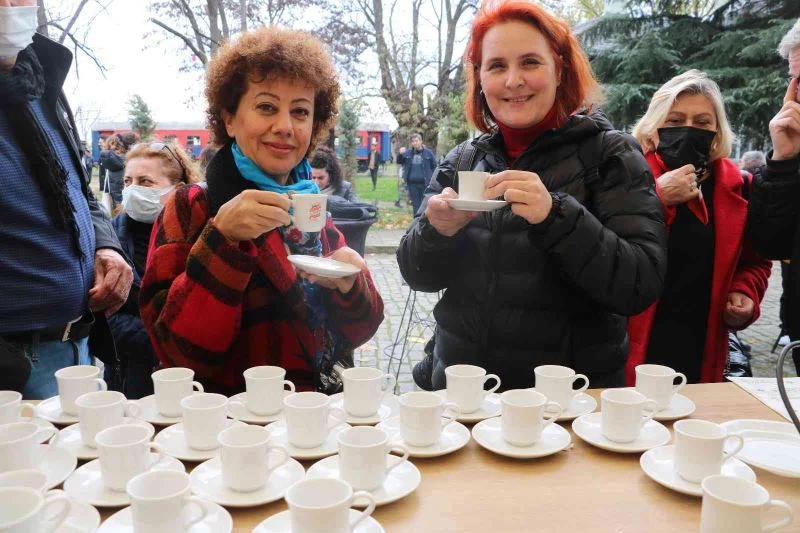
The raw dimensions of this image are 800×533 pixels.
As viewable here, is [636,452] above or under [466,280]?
under

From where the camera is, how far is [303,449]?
147 cm

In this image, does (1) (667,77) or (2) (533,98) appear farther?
(1) (667,77)

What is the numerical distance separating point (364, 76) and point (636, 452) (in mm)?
14297

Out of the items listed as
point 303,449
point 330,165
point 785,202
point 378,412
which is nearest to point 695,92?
point 785,202

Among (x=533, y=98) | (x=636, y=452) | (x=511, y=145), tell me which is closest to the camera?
(x=636, y=452)

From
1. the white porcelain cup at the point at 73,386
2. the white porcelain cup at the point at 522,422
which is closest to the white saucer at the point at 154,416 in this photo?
the white porcelain cup at the point at 73,386

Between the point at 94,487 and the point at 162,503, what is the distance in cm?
32

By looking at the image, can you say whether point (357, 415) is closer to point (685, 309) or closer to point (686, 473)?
point (686, 473)

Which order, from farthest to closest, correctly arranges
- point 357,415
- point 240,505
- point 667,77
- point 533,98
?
point 667,77 < point 533,98 < point 357,415 < point 240,505

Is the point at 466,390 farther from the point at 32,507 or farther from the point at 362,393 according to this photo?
the point at 32,507

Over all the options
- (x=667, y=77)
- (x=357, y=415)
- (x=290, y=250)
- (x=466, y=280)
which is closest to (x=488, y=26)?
(x=466, y=280)

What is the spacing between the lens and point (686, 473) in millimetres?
1324

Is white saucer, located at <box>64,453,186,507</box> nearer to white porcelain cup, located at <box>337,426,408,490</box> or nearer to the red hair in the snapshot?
white porcelain cup, located at <box>337,426,408,490</box>

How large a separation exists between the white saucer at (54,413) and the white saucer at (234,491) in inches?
21.8
